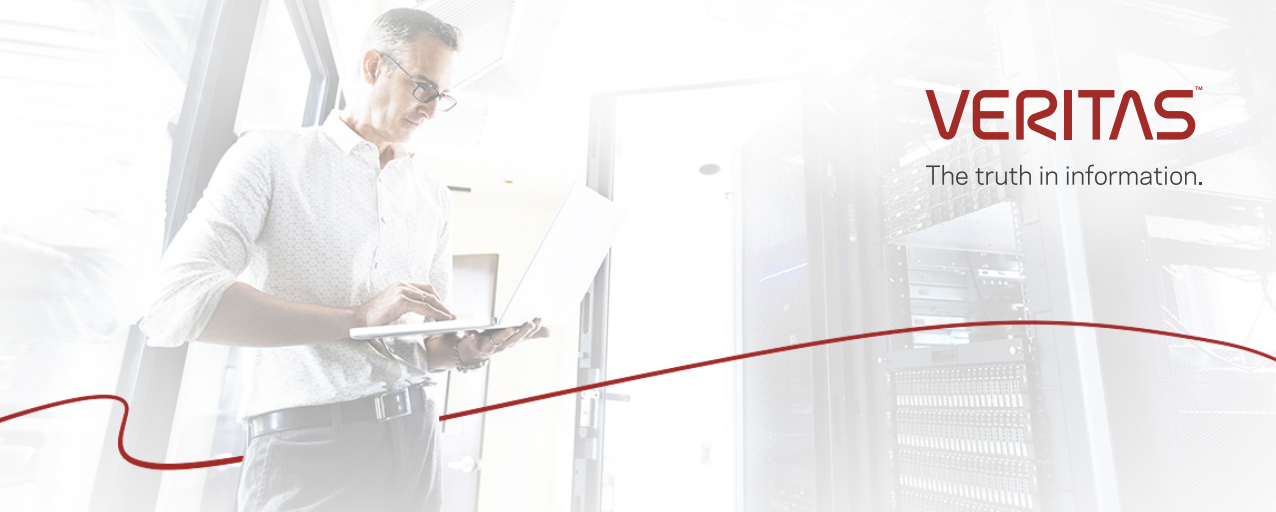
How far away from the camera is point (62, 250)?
2.69ft

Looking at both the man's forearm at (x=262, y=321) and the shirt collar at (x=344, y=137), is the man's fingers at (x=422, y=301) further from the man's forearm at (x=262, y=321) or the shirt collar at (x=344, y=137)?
the shirt collar at (x=344, y=137)

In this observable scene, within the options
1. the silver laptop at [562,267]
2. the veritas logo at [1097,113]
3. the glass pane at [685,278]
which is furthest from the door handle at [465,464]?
the veritas logo at [1097,113]

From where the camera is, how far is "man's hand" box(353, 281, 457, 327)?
802 millimetres

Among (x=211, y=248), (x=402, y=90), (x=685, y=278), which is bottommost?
(x=211, y=248)

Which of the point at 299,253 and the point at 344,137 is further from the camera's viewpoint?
the point at 344,137

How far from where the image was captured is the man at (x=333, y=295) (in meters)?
0.78

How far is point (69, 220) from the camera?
2.69ft

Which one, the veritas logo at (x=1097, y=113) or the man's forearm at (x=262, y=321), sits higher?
the veritas logo at (x=1097, y=113)

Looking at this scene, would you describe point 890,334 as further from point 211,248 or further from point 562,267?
point 211,248

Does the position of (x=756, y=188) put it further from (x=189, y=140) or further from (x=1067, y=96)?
(x=189, y=140)

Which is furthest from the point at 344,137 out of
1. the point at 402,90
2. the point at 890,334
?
the point at 890,334

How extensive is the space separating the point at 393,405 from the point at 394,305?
7.8 inches

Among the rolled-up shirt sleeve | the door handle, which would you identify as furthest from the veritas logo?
the door handle

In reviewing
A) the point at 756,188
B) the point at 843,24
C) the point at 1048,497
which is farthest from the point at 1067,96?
the point at 756,188
